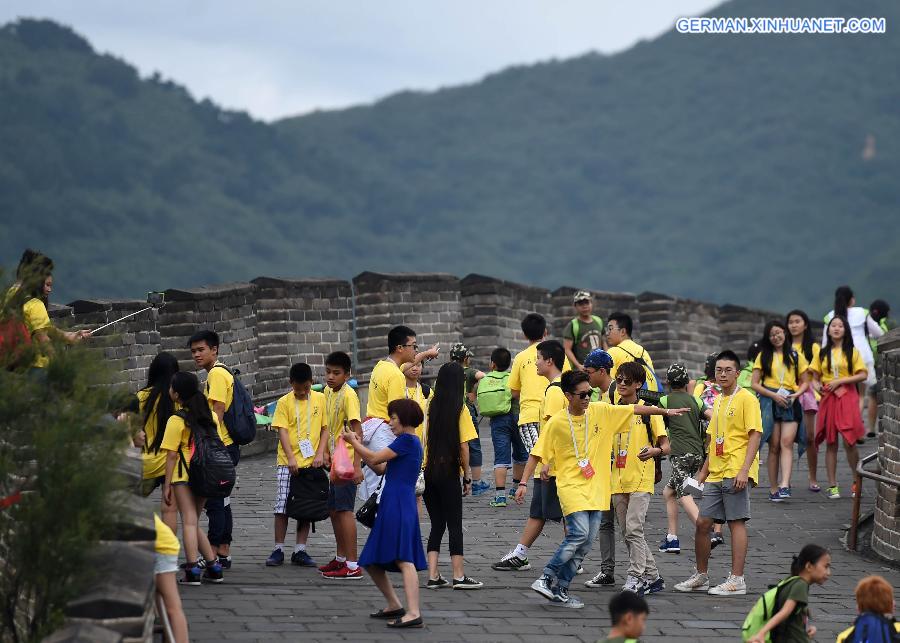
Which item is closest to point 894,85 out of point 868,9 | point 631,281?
point 868,9

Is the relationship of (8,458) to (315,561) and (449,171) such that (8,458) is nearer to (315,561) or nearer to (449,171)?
(315,561)

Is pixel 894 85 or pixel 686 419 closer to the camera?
pixel 686 419

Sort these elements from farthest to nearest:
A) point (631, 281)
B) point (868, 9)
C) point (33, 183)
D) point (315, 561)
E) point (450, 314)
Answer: point (868, 9) → point (631, 281) → point (33, 183) → point (450, 314) → point (315, 561)

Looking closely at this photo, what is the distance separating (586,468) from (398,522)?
143cm

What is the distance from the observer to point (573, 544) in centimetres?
1108

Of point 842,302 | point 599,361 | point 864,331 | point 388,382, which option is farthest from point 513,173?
point 599,361

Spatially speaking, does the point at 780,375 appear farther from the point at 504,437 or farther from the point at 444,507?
the point at 444,507

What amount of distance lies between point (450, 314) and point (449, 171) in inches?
4184

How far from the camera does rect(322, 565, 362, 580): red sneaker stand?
39.3ft

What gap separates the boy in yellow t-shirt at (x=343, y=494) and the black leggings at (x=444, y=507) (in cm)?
52

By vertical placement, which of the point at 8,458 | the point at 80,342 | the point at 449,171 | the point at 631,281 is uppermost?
the point at 449,171

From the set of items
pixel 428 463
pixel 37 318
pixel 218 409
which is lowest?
pixel 428 463

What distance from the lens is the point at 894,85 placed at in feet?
412

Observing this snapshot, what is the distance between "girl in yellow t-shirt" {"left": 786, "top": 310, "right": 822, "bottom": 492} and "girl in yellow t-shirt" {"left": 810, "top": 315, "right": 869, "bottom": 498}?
95 mm
